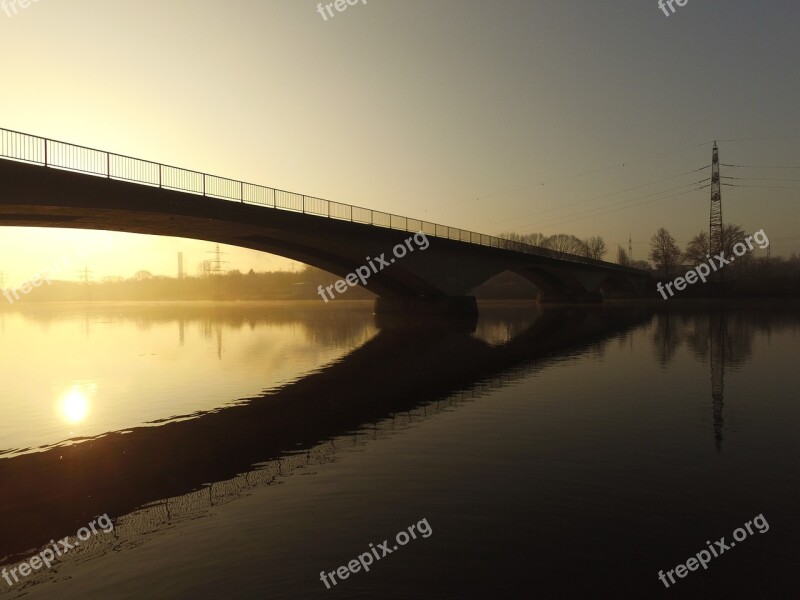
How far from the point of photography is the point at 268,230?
3872 cm

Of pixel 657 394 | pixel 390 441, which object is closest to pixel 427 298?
pixel 657 394

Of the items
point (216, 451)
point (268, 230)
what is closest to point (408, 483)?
point (216, 451)

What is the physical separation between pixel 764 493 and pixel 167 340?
3742 cm

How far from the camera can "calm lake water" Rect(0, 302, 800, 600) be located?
6457mm

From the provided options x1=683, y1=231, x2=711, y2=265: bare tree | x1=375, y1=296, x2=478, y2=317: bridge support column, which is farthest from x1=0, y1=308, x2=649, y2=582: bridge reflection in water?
x1=683, y1=231, x2=711, y2=265: bare tree

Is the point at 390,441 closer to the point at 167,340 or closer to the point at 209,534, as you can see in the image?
the point at 209,534

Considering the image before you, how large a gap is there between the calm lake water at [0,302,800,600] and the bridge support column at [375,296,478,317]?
36.0m

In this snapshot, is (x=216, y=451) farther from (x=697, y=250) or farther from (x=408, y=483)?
(x=697, y=250)

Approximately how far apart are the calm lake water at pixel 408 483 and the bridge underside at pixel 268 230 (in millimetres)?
9218

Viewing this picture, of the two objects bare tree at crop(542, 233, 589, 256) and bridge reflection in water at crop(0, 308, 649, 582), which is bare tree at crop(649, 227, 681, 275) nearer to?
bare tree at crop(542, 233, 589, 256)

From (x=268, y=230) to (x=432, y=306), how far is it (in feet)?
79.5

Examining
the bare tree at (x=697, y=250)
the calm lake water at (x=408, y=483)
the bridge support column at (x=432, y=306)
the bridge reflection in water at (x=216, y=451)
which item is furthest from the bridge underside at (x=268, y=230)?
the bare tree at (x=697, y=250)

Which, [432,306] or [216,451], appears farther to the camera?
[432,306]

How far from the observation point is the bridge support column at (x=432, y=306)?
5762 centimetres
